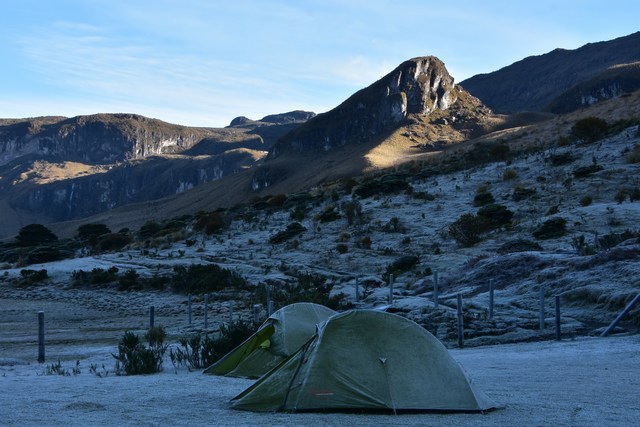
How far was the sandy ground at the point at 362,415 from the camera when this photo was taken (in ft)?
24.0

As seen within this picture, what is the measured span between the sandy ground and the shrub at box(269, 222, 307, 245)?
2289 cm

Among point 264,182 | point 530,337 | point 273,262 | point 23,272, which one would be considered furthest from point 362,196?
point 264,182

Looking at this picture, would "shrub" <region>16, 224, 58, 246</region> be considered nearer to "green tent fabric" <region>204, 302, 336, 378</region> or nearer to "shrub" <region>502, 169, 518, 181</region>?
"shrub" <region>502, 169, 518, 181</region>

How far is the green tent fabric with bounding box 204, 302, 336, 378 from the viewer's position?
11.7 meters

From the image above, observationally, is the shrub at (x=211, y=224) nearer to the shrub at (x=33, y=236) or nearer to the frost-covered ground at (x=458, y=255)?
the frost-covered ground at (x=458, y=255)

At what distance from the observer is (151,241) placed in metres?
46.5

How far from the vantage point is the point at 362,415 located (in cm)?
759

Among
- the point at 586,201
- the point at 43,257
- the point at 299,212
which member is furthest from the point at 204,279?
the point at 43,257

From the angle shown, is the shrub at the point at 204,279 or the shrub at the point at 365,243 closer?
the shrub at the point at 204,279

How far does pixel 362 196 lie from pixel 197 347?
111 feet

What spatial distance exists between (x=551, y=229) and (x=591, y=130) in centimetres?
1916

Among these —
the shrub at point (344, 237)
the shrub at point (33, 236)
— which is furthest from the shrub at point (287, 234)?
the shrub at point (33, 236)

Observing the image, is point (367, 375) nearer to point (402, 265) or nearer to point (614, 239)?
point (614, 239)

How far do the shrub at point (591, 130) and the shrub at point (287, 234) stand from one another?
67.3 feet
